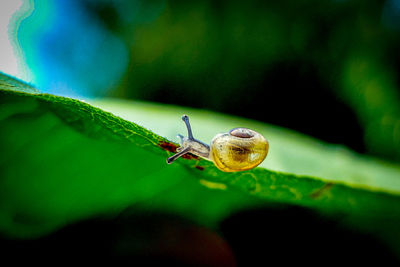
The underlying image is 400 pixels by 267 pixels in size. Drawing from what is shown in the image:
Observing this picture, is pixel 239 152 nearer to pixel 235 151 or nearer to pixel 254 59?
pixel 235 151

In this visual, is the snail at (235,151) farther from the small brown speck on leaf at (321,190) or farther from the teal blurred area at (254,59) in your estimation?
the teal blurred area at (254,59)

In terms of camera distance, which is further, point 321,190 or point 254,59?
point 254,59

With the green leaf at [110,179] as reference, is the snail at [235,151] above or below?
above

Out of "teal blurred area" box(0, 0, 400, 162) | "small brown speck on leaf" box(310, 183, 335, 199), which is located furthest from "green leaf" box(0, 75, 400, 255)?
"teal blurred area" box(0, 0, 400, 162)

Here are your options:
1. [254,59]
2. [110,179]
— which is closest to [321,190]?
[110,179]

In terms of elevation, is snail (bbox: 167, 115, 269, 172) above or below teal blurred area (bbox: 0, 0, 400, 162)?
below

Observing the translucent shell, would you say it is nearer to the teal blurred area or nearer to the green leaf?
the green leaf

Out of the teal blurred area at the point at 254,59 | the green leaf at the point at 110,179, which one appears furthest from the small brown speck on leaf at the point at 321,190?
the teal blurred area at the point at 254,59
